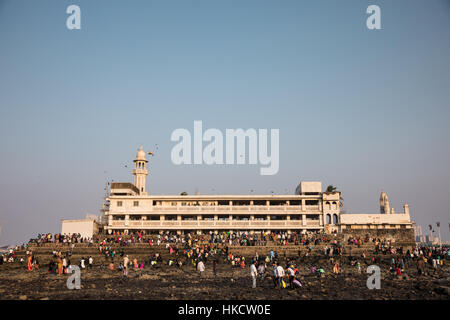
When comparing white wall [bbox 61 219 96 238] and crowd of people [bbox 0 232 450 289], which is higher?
white wall [bbox 61 219 96 238]

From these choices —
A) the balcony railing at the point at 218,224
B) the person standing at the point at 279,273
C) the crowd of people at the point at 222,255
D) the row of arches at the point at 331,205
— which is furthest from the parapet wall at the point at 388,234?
the person standing at the point at 279,273

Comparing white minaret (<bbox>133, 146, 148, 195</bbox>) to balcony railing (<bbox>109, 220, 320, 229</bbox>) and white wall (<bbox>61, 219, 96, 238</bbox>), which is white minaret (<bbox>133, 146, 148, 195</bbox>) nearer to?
balcony railing (<bbox>109, 220, 320, 229</bbox>)

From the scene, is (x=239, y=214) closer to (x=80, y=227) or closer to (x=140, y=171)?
(x=140, y=171)

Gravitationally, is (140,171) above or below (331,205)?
above

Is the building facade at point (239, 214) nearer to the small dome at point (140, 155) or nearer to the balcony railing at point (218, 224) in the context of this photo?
the balcony railing at point (218, 224)

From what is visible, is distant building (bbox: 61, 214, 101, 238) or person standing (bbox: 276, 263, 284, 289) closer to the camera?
person standing (bbox: 276, 263, 284, 289)

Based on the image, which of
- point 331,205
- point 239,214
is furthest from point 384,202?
point 239,214

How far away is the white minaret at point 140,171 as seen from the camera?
235 ft

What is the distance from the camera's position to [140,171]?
2832 inches

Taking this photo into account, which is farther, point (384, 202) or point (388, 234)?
point (384, 202)

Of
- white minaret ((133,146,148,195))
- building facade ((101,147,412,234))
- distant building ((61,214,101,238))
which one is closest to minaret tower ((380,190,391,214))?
building facade ((101,147,412,234))

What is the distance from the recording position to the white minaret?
235ft
